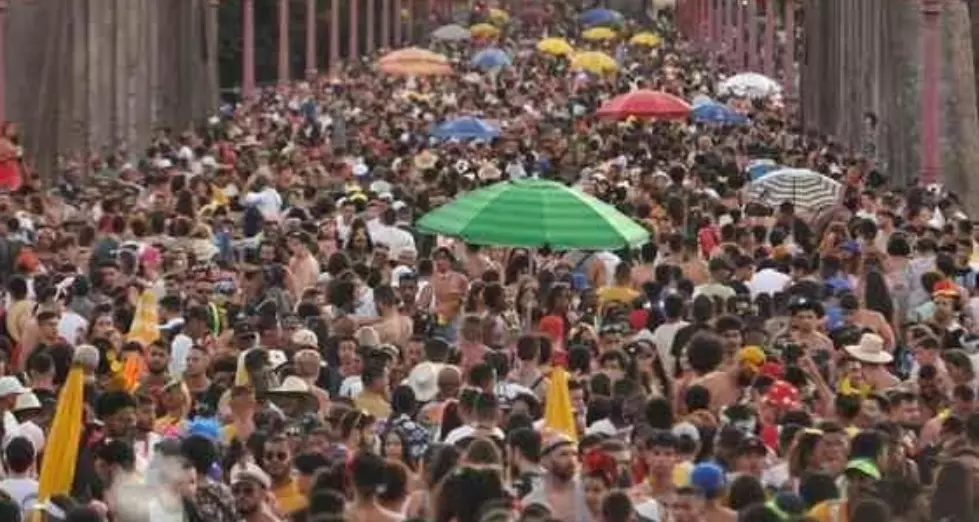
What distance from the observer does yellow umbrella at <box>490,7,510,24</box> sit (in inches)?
4737

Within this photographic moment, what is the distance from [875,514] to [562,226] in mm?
8050

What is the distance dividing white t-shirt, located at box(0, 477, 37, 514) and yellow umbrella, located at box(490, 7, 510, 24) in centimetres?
10560

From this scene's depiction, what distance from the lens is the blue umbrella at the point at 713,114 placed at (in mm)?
44875

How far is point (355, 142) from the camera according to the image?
42.5m

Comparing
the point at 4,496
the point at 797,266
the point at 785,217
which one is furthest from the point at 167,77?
the point at 4,496

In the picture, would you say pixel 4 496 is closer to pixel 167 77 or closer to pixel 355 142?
pixel 355 142

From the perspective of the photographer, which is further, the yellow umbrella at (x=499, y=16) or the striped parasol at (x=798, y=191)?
the yellow umbrella at (x=499, y=16)

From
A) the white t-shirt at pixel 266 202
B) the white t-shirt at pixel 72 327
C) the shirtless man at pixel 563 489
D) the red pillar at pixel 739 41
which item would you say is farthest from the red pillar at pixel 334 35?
the shirtless man at pixel 563 489

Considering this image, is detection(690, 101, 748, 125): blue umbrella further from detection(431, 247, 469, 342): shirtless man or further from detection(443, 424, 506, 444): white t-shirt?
detection(443, 424, 506, 444): white t-shirt

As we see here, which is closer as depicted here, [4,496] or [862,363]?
[4,496]

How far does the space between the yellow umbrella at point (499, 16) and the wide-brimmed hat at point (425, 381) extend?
10274cm

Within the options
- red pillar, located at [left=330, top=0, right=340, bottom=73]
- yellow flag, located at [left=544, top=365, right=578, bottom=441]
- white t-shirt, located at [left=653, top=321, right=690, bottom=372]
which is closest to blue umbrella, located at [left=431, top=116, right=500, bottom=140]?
white t-shirt, located at [left=653, top=321, right=690, bottom=372]

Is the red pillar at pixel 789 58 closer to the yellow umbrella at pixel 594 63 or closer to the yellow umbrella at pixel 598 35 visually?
the yellow umbrella at pixel 594 63

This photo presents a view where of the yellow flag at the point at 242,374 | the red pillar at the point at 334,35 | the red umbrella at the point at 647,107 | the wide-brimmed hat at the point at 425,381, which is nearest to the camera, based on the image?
the wide-brimmed hat at the point at 425,381
